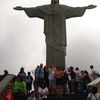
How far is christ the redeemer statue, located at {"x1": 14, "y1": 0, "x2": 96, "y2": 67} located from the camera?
97.1ft

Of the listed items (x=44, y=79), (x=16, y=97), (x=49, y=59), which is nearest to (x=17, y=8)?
(x=49, y=59)

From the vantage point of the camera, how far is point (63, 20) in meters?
30.0

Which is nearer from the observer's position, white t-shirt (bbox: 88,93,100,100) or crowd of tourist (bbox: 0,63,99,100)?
white t-shirt (bbox: 88,93,100,100)

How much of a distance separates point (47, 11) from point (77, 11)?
1.94 metres

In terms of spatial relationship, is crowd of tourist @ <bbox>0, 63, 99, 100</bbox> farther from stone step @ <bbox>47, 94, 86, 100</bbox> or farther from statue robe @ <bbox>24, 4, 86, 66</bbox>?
statue robe @ <bbox>24, 4, 86, 66</bbox>

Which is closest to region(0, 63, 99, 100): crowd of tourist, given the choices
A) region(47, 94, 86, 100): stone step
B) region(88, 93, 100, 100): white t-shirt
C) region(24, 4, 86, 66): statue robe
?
region(47, 94, 86, 100): stone step

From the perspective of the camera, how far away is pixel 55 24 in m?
30.1

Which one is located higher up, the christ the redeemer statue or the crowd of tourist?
the christ the redeemer statue

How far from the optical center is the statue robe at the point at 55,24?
29609 mm

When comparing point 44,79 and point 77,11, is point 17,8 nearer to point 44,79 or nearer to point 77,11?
point 77,11

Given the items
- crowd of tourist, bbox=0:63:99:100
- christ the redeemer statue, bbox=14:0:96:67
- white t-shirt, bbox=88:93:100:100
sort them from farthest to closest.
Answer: christ the redeemer statue, bbox=14:0:96:67 < crowd of tourist, bbox=0:63:99:100 < white t-shirt, bbox=88:93:100:100

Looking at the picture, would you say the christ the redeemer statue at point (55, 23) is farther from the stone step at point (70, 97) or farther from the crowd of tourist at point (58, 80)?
the stone step at point (70, 97)

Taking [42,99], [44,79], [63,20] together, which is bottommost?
[42,99]

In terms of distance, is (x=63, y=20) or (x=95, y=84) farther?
(x=63, y=20)
